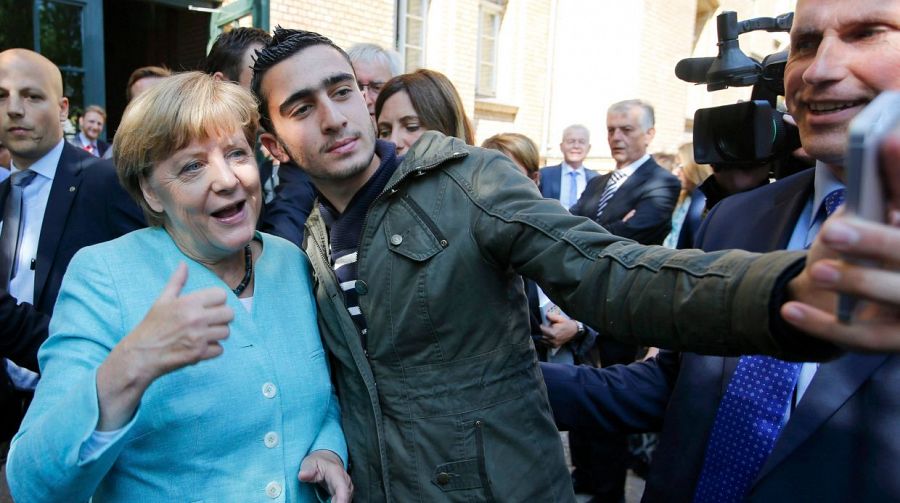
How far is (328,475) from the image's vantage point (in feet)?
5.03

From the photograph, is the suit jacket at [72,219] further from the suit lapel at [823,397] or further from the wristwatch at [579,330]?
the suit lapel at [823,397]

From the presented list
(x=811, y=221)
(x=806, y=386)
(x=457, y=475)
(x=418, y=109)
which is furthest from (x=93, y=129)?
(x=806, y=386)

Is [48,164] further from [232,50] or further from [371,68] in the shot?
[371,68]

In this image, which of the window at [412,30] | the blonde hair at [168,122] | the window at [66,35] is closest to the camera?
the blonde hair at [168,122]

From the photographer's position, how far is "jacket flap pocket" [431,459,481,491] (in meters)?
1.45

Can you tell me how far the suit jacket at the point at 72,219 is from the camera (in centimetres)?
265

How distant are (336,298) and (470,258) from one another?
1.35 feet

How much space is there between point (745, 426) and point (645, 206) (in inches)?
134

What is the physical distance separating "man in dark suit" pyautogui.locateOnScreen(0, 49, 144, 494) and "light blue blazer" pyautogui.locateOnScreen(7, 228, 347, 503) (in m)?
1.27

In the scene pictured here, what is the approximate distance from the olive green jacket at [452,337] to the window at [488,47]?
9565 mm

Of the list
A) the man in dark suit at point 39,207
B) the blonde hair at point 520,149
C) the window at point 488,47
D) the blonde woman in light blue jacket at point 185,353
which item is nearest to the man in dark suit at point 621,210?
the blonde hair at point 520,149

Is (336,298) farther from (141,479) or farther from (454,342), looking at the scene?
(141,479)

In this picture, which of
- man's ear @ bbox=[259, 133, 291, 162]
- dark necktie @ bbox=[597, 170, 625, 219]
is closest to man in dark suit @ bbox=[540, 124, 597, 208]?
dark necktie @ bbox=[597, 170, 625, 219]

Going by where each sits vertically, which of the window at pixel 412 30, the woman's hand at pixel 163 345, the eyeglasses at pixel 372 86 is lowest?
the woman's hand at pixel 163 345
